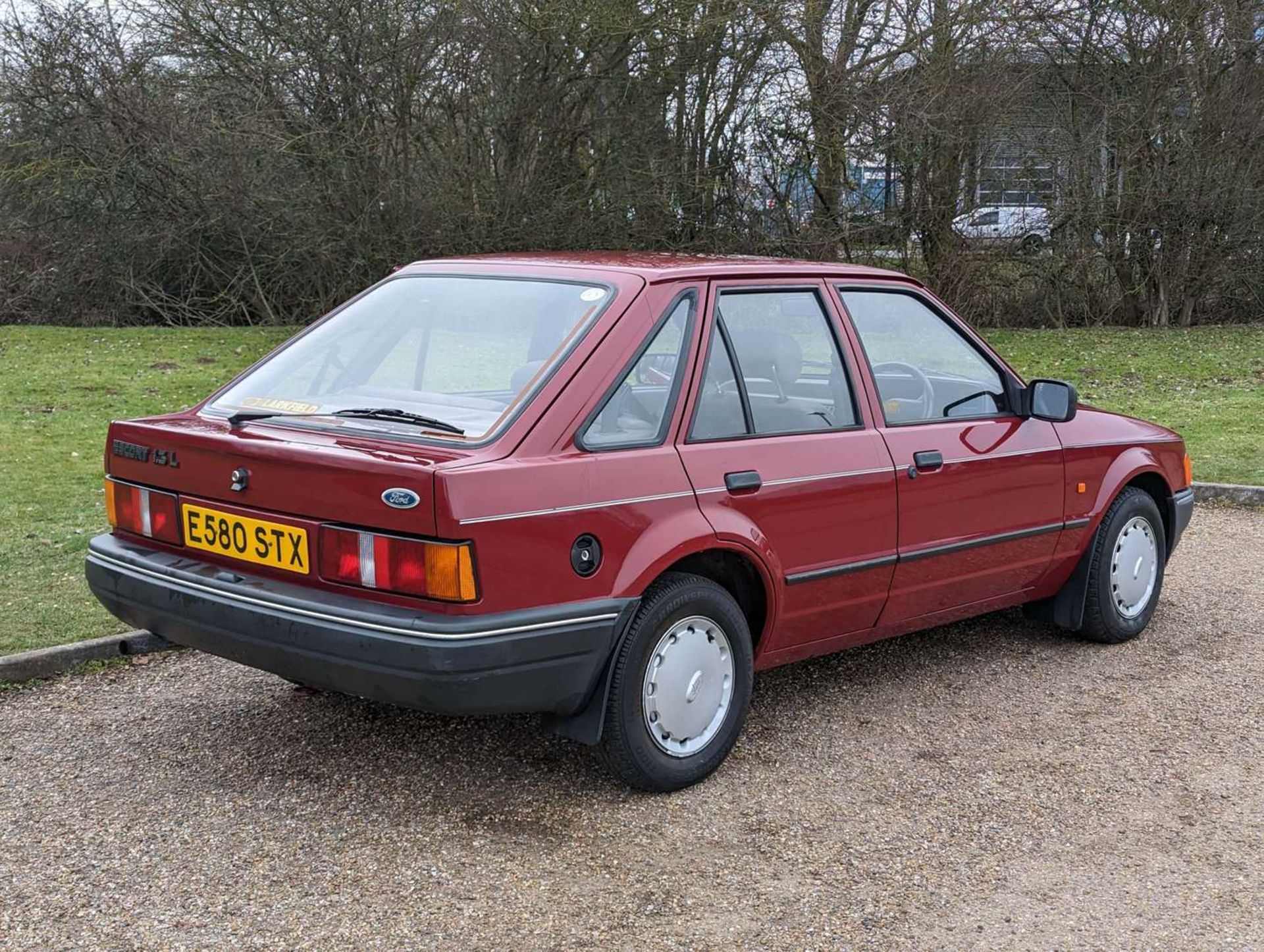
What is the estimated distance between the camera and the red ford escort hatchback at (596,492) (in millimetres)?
3754

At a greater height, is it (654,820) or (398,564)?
(398,564)

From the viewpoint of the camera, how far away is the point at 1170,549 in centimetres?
641

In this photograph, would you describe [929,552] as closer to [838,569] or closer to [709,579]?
[838,569]

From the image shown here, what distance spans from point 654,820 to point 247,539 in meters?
1.49

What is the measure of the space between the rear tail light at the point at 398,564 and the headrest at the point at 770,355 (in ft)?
4.51

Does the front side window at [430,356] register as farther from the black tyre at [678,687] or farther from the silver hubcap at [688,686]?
the silver hubcap at [688,686]

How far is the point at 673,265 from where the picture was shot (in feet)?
15.2

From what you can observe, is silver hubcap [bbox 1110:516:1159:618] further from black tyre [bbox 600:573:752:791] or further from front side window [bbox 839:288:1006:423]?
black tyre [bbox 600:573:752:791]

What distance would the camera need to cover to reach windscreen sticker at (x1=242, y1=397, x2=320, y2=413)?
4.36 m

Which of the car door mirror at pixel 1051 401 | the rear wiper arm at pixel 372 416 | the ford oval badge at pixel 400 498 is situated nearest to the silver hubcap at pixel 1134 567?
the car door mirror at pixel 1051 401

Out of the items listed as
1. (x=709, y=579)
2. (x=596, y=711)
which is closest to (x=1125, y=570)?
(x=709, y=579)

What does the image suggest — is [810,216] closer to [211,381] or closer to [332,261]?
[332,261]

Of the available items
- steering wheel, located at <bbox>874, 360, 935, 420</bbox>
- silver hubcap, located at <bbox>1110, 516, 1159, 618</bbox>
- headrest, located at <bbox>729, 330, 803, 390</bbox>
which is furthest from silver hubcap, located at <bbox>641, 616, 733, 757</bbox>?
silver hubcap, located at <bbox>1110, 516, 1159, 618</bbox>

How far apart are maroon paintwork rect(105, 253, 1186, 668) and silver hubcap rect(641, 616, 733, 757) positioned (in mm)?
259
